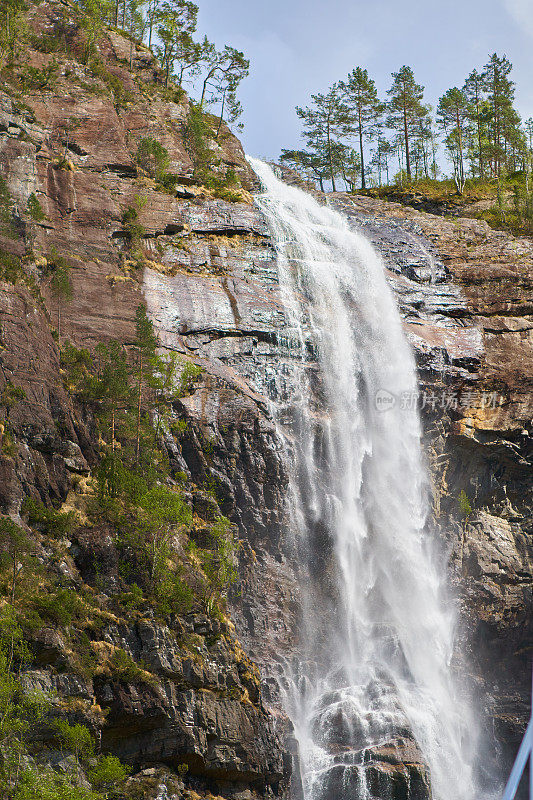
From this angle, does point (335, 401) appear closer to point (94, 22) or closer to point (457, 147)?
point (94, 22)

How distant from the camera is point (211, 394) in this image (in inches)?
1601

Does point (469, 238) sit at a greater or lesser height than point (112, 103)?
lesser

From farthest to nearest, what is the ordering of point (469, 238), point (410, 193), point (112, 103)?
point (410, 193) < point (469, 238) < point (112, 103)

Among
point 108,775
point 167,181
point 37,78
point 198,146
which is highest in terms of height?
point 37,78

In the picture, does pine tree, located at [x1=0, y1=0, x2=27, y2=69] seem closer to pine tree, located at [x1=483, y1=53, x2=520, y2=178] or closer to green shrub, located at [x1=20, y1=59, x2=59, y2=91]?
green shrub, located at [x1=20, y1=59, x2=59, y2=91]

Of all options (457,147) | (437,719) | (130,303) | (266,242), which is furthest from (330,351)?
(457,147)

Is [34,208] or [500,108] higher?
[500,108]

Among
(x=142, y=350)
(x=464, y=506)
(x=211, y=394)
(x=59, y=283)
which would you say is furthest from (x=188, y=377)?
(x=464, y=506)

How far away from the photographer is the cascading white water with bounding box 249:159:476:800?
35469 millimetres

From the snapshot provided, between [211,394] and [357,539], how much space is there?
11.4 metres

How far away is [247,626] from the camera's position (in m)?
36.8

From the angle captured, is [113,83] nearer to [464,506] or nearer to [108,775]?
[464,506]

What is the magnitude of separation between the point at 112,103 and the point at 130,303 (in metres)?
19.0

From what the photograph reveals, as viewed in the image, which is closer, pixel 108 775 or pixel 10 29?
pixel 108 775
